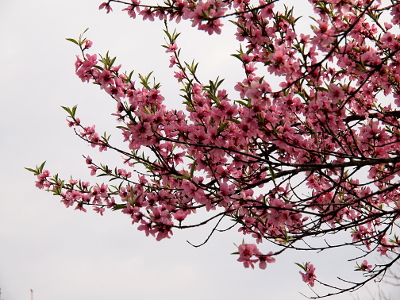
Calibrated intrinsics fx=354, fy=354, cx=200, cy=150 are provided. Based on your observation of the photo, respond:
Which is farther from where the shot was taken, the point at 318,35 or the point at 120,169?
the point at 120,169

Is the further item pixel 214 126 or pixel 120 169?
pixel 120 169

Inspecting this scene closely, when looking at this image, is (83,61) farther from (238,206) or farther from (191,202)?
(238,206)

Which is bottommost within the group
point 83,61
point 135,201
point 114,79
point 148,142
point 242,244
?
point 242,244

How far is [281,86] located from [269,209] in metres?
1.19

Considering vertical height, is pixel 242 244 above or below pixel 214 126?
below

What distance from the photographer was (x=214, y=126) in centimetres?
331

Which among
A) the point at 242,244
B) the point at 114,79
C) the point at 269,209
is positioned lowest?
the point at 242,244

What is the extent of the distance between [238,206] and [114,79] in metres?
1.77

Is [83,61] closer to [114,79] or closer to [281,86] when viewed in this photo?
[114,79]

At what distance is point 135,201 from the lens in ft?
10.4

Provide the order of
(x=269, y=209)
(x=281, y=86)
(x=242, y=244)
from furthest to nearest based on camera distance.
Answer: (x=281, y=86)
(x=269, y=209)
(x=242, y=244)

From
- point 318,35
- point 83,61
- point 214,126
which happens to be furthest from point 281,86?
point 83,61

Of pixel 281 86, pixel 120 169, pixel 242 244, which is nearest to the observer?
pixel 242 244

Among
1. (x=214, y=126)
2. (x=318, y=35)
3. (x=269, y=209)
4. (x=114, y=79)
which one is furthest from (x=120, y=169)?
(x=318, y=35)
